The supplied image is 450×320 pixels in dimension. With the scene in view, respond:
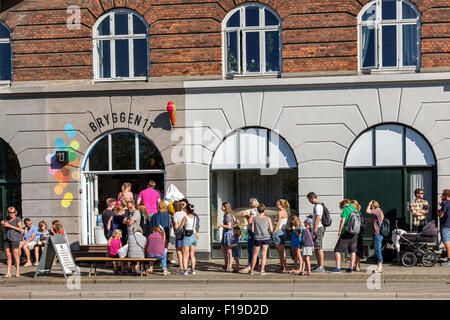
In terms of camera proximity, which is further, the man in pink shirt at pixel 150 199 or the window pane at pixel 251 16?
the window pane at pixel 251 16

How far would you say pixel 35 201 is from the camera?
65.8ft

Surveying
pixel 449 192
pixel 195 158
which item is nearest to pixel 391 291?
pixel 449 192

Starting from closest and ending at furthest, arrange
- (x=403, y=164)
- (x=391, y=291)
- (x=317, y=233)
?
A: (x=391, y=291), (x=317, y=233), (x=403, y=164)

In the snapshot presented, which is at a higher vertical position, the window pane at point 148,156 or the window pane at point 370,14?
the window pane at point 370,14

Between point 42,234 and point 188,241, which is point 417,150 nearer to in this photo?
point 188,241

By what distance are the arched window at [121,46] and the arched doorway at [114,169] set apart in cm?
164

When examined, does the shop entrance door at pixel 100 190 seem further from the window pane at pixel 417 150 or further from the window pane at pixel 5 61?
the window pane at pixel 417 150

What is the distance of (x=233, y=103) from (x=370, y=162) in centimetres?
390

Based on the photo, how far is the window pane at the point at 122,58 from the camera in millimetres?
19969

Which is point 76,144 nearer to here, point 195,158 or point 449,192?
point 195,158

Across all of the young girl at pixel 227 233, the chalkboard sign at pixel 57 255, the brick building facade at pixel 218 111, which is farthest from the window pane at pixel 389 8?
the chalkboard sign at pixel 57 255

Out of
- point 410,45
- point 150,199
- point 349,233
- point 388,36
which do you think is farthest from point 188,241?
point 410,45

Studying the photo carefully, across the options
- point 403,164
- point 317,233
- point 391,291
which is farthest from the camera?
point 403,164

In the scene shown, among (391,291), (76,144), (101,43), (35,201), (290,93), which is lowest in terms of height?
(391,291)
